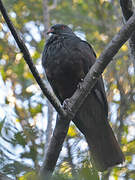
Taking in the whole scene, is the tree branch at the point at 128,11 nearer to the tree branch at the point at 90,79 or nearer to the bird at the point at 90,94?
the tree branch at the point at 90,79

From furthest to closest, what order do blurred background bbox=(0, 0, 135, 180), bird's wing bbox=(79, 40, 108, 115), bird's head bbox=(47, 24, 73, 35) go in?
1. bird's head bbox=(47, 24, 73, 35)
2. bird's wing bbox=(79, 40, 108, 115)
3. blurred background bbox=(0, 0, 135, 180)

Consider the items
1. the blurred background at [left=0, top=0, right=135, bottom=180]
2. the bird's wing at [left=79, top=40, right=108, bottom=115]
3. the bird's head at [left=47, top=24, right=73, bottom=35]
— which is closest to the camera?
the blurred background at [left=0, top=0, right=135, bottom=180]

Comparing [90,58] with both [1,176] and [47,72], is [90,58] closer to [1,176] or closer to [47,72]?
[47,72]

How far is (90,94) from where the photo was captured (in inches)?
166

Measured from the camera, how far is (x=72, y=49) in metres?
4.04

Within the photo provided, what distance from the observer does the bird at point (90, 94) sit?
156 inches

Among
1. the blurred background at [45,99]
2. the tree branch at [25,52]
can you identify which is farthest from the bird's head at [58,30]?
the tree branch at [25,52]

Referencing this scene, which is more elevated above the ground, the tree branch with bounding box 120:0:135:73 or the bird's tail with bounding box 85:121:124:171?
the tree branch with bounding box 120:0:135:73

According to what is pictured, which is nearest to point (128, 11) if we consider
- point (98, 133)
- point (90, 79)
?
point (90, 79)

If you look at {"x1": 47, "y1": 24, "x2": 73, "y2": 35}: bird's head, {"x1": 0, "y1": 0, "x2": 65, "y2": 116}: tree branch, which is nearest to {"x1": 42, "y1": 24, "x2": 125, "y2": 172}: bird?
{"x1": 47, "y1": 24, "x2": 73, "y2": 35}: bird's head

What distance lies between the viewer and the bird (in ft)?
13.0

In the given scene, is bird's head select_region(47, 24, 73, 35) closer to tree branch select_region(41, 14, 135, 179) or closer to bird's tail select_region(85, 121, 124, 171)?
bird's tail select_region(85, 121, 124, 171)

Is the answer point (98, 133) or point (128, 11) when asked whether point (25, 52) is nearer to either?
point (128, 11)

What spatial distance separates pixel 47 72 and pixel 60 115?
1.07 metres
